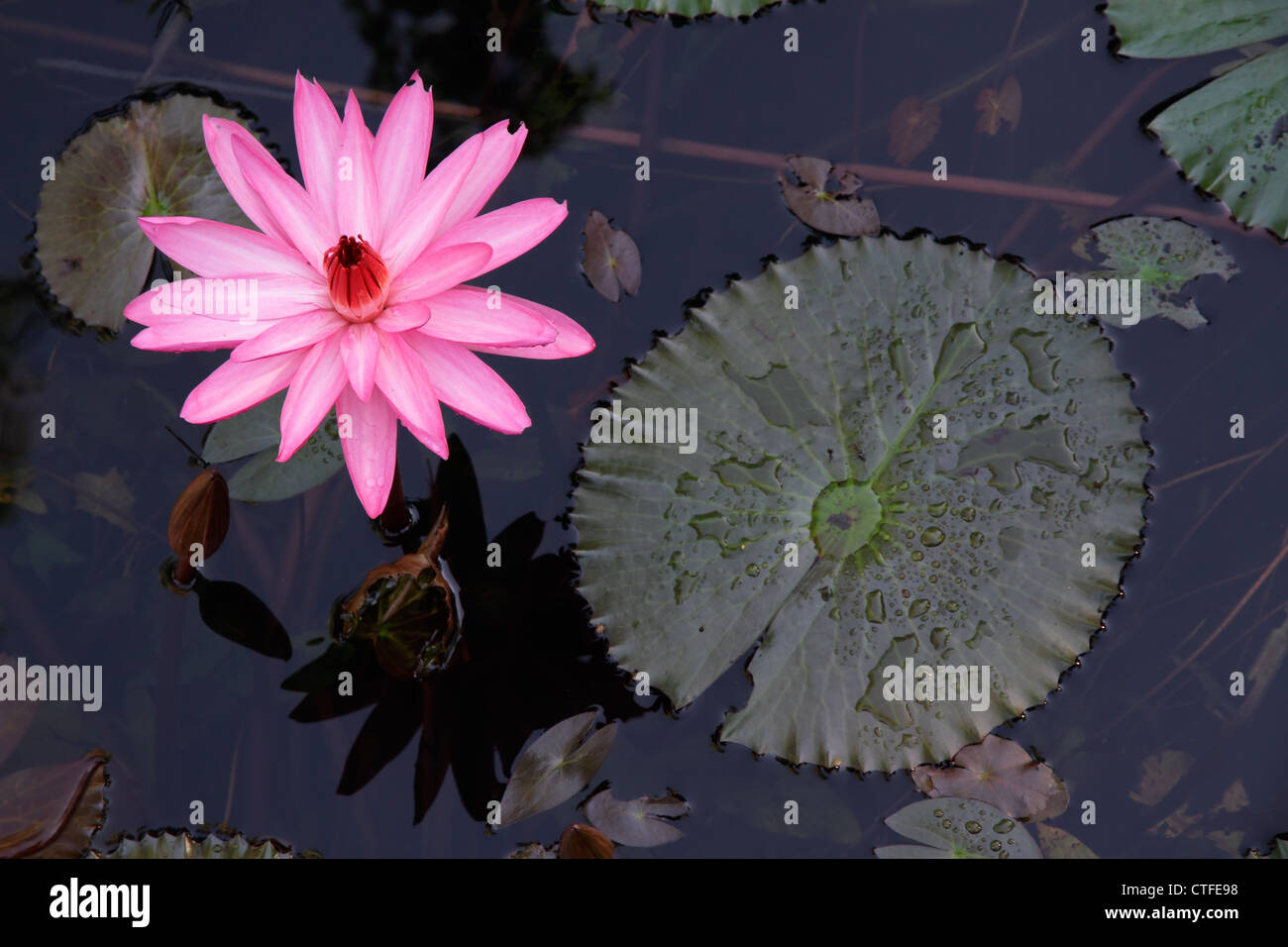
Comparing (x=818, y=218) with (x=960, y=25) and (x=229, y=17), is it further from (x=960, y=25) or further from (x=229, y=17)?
(x=229, y=17)

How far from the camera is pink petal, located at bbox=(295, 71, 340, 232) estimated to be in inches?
85.2

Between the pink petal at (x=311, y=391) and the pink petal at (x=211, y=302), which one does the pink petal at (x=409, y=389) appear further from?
the pink petal at (x=211, y=302)

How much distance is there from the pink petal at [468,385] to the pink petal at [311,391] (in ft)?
0.57

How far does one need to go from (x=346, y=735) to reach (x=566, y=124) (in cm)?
231

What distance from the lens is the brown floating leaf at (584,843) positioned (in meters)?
2.63

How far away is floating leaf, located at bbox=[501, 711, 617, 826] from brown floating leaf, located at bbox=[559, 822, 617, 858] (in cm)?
11

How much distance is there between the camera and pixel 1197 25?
310 cm

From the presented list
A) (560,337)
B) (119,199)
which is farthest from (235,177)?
(119,199)

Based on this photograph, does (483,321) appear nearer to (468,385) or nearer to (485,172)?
(468,385)

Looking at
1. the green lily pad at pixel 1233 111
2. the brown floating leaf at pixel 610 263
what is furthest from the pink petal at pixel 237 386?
the green lily pad at pixel 1233 111

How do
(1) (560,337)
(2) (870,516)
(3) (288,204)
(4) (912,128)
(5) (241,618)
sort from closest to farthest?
1. (3) (288,204)
2. (1) (560,337)
3. (2) (870,516)
4. (5) (241,618)
5. (4) (912,128)

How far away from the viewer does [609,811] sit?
9.04ft

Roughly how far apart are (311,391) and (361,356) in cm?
15

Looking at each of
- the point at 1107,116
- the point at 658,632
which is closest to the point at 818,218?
the point at 1107,116
